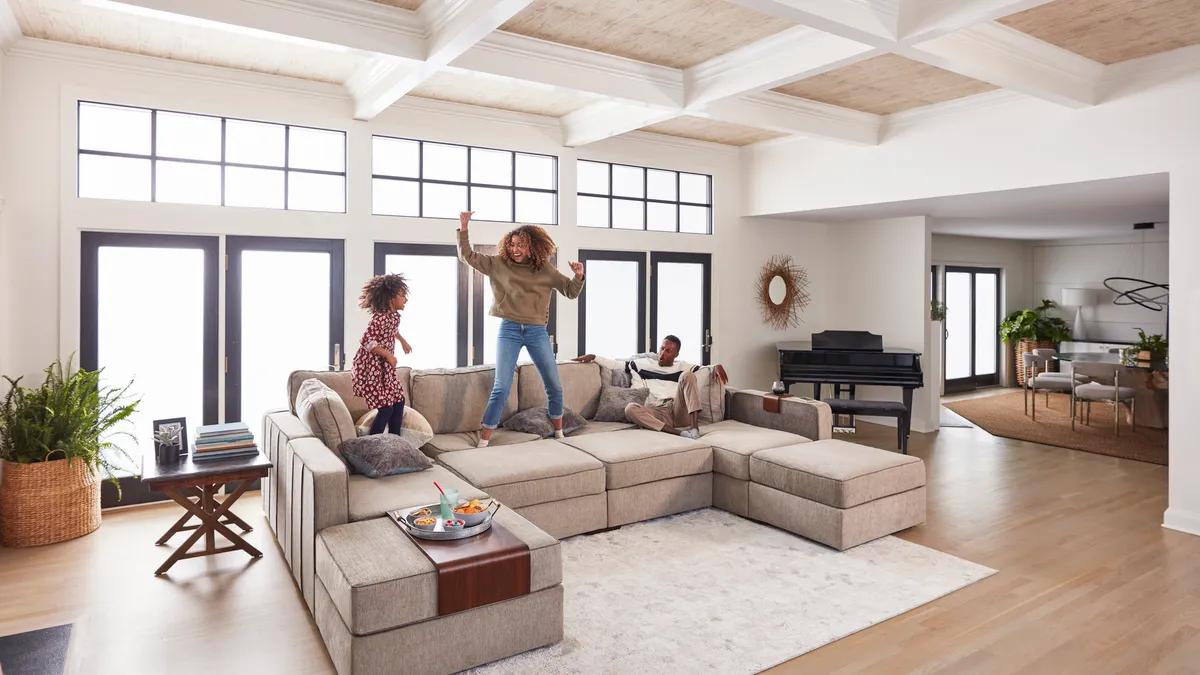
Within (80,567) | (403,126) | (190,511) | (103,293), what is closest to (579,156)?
(403,126)

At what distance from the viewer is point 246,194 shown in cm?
518

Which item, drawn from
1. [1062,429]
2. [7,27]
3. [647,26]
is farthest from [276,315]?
[1062,429]

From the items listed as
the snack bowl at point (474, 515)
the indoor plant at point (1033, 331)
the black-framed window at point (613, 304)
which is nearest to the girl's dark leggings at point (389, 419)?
the snack bowl at point (474, 515)

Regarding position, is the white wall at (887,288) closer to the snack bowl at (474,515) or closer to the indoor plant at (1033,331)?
the indoor plant at (1033,331)

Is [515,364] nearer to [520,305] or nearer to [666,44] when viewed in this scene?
[520,305]

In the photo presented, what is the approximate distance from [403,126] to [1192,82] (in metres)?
5.10

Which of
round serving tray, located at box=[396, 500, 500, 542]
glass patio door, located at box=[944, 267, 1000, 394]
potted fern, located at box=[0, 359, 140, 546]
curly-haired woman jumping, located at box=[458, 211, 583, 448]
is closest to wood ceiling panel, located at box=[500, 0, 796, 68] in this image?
curly-haired woman jumping, located at box=[458, 211, 583, 448]

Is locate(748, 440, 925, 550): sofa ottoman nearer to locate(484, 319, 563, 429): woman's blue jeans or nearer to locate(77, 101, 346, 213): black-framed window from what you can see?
locate(484, 319, 563, 429): woman's blue jeans

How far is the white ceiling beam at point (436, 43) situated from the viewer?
11.7 ft

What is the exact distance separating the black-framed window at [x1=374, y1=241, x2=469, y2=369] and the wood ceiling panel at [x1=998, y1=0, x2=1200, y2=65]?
4.04 metres

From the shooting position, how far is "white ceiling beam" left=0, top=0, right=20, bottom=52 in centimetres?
387

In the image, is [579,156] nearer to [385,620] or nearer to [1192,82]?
[1192,82]

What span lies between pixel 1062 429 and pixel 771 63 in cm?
543

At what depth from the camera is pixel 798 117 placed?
575 centimetres
